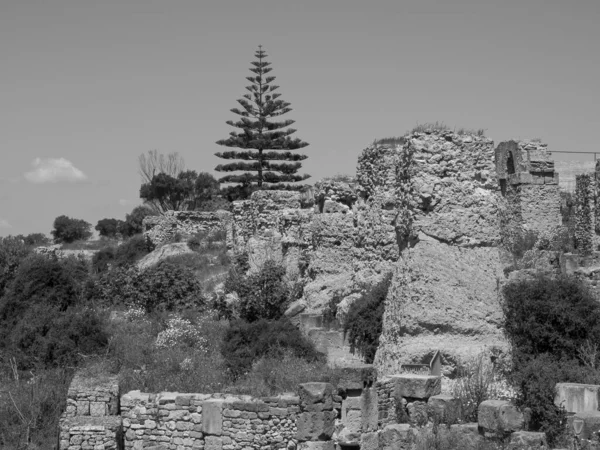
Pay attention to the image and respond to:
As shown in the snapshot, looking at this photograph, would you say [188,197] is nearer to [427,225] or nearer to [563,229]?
[563,229]

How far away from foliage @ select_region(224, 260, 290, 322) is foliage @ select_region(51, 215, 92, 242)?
36.9 m

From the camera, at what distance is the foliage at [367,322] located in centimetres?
1442

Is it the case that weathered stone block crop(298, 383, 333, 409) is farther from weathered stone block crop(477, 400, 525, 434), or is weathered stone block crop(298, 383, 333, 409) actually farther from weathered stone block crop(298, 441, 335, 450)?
weathered stone block crop(477, 400, 525, 434)

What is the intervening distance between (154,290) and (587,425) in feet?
44.9

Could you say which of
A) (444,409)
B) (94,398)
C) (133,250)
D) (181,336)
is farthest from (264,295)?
(133,250)

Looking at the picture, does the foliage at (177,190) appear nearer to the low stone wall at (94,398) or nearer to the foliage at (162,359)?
the foliage at (162,359)

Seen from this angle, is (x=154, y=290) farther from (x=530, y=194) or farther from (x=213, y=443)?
(x=213, y=443)

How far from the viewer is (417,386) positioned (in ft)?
37.2

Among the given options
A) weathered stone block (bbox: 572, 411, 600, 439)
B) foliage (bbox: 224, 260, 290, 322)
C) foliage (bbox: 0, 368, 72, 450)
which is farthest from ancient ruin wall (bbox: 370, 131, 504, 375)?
foliage (bbox: 224, 260, 290, 322)

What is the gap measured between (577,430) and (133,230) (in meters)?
46.7

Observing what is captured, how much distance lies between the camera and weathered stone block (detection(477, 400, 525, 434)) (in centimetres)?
982

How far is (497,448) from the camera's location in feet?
31.6

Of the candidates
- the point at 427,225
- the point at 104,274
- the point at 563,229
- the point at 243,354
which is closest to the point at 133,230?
the point at 104,274

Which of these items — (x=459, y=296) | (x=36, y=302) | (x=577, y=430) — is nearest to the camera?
(x=577, y=430)
